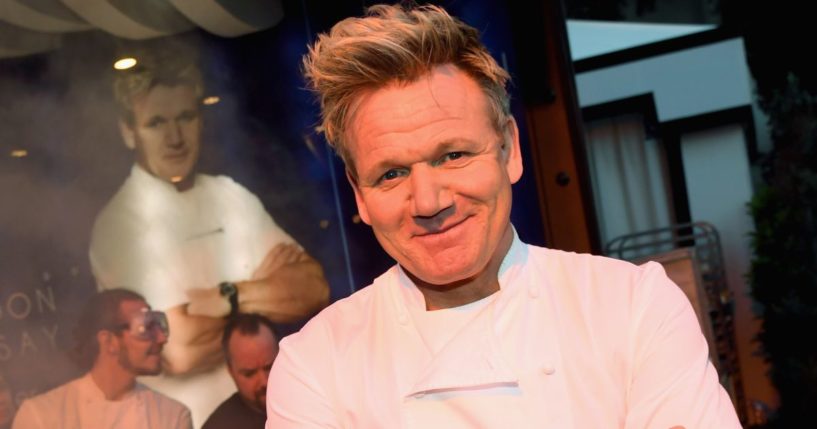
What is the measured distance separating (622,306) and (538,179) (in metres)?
2.50

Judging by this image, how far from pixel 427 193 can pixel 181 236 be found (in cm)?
98

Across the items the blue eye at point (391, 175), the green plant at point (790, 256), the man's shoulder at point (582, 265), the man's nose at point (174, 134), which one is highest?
the man's nose at point (174, 134)

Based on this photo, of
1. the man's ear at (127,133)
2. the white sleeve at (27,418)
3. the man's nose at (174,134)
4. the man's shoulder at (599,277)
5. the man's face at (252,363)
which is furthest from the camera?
the man's face at (252,363)

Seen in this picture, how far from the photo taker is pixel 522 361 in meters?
1.51

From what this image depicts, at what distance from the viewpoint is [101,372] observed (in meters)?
1.99

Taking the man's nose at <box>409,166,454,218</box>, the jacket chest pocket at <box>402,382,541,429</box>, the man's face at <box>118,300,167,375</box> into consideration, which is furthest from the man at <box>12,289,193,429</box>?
the man's nose at <box>409,166,454,218</box>

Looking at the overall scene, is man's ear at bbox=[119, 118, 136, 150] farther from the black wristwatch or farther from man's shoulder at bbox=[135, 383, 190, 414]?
man's shoulder at bbox=[135, 383, 190, 414]

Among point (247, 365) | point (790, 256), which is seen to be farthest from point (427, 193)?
point (790, 256)

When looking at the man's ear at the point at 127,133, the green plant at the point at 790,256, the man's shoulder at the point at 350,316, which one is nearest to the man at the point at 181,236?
the man's ear at the point at 127,133

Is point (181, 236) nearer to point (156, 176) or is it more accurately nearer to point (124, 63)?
point (156, 176)

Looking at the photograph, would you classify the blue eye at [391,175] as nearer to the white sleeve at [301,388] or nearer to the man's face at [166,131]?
the white sleeve at [301,388]

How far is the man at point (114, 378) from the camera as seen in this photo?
189 centimetres

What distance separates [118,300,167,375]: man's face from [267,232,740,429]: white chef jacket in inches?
24.9

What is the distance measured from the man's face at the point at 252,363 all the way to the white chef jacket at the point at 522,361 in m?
0.80
